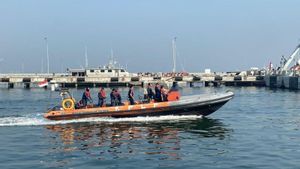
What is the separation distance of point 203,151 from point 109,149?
3.91 m

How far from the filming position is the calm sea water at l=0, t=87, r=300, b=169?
17.4 metres

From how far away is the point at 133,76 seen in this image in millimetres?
98188

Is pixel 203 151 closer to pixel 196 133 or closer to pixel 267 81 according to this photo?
pixel 196 133

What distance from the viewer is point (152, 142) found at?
21859 millimetres

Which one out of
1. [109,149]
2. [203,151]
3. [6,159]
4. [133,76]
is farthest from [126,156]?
[133,76]

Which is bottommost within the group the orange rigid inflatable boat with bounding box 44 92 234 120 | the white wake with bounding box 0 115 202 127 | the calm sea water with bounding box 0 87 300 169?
the calm sea water with bounding box 0 87 300 169

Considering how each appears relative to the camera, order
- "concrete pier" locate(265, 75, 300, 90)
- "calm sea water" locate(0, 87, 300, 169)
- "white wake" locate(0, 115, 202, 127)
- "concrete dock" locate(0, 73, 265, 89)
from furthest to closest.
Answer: "concrete dock" locate(0, 73, 265, 89), "concrete pier" locate(265, 75, 300, 90), "white wake" locate(0, 115, 202, 127), "calm sea water" locate(0, 87, 300, 169)

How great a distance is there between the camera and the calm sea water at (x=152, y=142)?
17359mm

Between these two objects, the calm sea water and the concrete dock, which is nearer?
the calm sea water

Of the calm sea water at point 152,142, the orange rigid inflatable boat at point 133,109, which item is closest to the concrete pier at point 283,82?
the calm sea water at point 152,142

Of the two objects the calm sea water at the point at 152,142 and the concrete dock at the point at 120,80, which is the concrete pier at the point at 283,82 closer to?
the concrete dock at the point at 120,80

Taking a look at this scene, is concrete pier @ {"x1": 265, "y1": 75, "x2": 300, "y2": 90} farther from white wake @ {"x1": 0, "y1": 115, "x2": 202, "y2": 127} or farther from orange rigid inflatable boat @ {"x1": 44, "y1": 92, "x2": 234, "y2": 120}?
white wake @ {"x1": 0, "y1": 115, "x2": 202, "y2": 127}

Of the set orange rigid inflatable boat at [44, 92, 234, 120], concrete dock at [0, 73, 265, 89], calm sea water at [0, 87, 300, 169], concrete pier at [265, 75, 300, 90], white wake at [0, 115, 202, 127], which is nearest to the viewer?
calm sea water at [0, 87, 300, 169]

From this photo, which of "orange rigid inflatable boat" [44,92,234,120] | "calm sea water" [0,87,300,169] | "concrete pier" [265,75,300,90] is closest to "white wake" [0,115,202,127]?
"calm sea water" [0,87,300,169]
